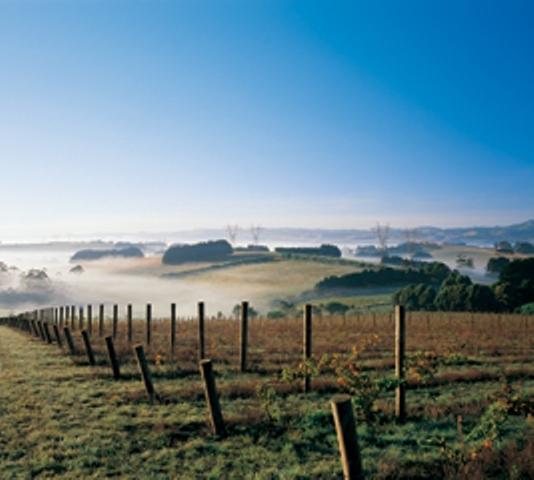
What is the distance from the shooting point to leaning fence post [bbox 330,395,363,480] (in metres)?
5.32

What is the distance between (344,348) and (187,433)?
575 inches

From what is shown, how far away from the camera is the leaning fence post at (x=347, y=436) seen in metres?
5.32

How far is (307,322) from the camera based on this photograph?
1388cm

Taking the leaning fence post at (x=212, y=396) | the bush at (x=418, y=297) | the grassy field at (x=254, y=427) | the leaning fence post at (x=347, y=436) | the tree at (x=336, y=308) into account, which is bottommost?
the tree at (x=336, y=308)

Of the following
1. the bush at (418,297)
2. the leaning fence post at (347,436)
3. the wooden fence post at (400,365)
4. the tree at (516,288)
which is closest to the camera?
the leaning fence post at (347,436)

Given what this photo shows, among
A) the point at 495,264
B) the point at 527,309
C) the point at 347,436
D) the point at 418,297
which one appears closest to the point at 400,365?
the point at 347,436

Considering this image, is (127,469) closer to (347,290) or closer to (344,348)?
(344,348)

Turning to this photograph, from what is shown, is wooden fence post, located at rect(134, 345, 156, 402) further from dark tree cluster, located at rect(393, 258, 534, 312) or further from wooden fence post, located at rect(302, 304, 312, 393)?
dark tree cluster, located at rect(393, 258, 534, 312)

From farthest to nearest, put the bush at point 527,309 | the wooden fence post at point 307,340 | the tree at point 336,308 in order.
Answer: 1. the tree at point 336,308
2. the bush at point 527,309
3. the wooden fence post at point 307,340

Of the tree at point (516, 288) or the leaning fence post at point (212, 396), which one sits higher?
the leaning fence post at point (212, 396)

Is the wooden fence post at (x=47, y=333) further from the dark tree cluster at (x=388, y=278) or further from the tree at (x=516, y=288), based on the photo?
the dark tree cluster at (x=388, y=278)

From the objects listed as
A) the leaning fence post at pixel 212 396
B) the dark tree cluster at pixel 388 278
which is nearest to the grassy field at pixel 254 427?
the leaning fence post at pixel 212 396

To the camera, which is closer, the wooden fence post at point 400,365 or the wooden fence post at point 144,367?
the wooden fence post at point 400,365

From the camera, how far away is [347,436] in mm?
5391
